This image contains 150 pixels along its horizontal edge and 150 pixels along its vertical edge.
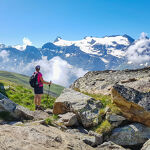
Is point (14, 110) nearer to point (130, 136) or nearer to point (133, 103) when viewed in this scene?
point (130, 136)

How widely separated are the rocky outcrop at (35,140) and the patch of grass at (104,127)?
2509mm

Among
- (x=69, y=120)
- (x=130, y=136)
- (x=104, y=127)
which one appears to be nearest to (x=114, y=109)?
(x=104, y=127)

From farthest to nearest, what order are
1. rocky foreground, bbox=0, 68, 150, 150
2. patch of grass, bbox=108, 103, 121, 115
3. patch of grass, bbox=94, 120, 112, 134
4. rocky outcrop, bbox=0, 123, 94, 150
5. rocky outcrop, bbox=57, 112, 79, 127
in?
patch of grass, bbox=108, 103, 121, 115
rocky outcrop, bbox=57, 112, 79, 127
patch of grass, bbox=94, 120, 112, 134
rocky foreground, bbox=0, 68, 150, 150
rocky outcrop, bbox=0, 123, 94, 150

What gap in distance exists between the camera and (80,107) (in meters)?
14.5

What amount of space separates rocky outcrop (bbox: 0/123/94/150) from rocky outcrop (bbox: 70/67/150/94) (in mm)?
9057

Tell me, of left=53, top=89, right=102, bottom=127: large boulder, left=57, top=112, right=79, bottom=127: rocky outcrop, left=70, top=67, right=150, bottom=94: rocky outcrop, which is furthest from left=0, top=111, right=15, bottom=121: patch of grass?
left=70, top=67, right=150, bottom=94: rocky outcrop

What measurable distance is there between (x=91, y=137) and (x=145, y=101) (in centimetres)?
467

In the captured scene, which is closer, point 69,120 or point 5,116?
point 5,116

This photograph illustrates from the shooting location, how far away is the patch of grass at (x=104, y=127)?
12734 millimetres

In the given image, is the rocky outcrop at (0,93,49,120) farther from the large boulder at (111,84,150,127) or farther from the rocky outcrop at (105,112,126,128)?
the large boulder at (111,84,150,127)

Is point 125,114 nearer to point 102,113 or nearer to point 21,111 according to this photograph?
point 102,113

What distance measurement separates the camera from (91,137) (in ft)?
38.1

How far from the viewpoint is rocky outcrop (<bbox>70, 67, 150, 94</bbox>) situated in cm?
1865

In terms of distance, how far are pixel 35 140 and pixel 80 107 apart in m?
6.12
